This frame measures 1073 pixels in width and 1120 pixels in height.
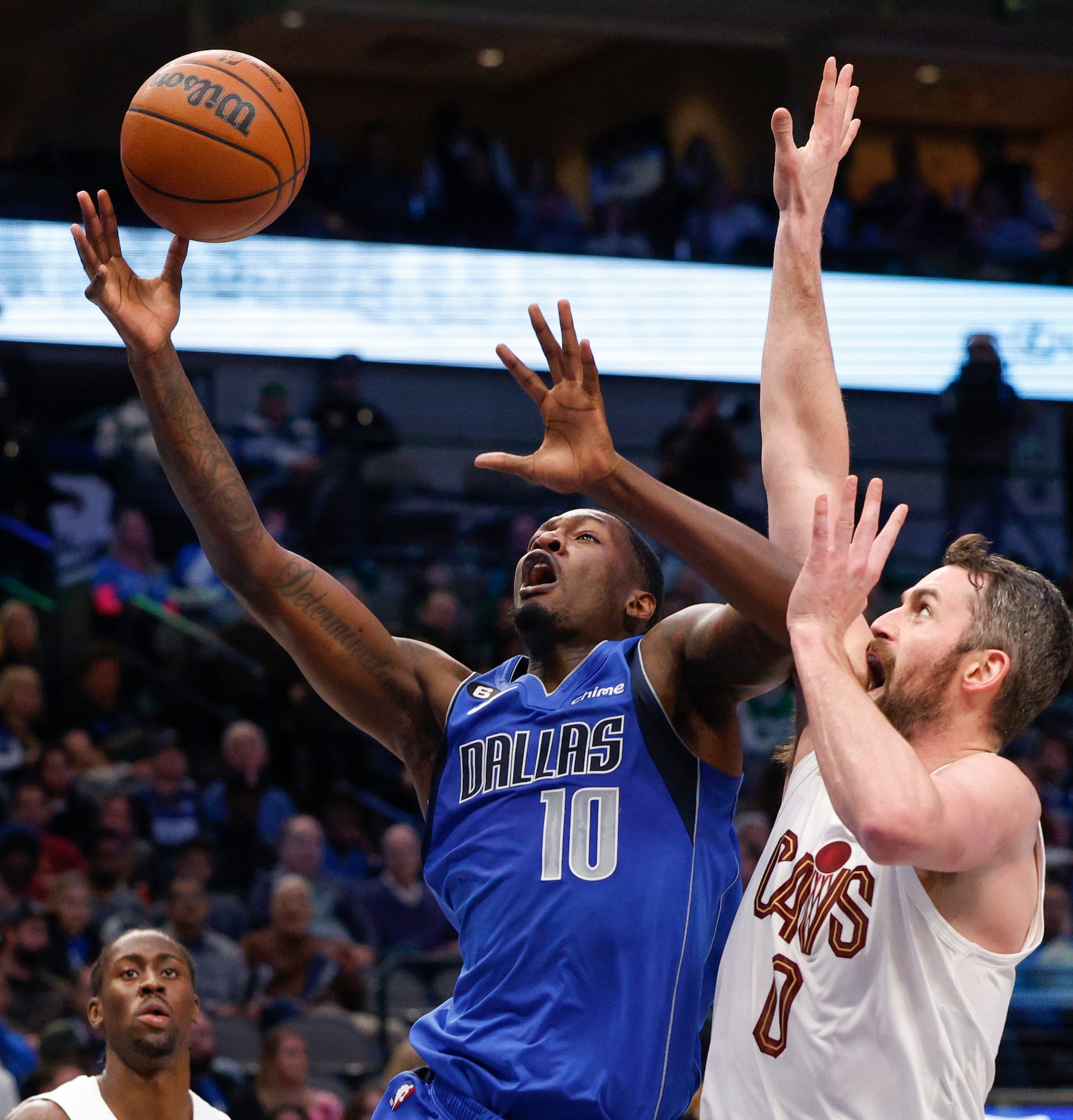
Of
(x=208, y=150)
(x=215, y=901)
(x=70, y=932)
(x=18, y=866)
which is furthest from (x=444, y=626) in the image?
(x=208, y=150)

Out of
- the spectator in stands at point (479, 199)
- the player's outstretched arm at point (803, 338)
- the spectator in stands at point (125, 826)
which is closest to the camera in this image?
the player's outstretched arm at point (803, 338)

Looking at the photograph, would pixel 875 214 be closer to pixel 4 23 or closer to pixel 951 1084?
pixel 4 23

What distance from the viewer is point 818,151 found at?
4.02m

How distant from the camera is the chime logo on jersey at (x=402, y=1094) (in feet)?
11.7

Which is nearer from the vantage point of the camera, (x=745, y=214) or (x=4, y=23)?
(x=745, y=214)

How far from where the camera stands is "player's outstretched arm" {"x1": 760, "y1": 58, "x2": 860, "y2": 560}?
3.83 m

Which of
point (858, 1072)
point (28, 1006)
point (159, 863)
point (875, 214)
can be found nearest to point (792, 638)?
point (858, 1072)

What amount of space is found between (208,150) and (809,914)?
2259 millimetres

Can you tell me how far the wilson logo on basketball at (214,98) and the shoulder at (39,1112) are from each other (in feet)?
9.38

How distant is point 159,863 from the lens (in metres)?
9.33

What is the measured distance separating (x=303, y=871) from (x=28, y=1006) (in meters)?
2.03

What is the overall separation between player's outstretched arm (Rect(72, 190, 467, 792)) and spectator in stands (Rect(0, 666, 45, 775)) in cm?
625

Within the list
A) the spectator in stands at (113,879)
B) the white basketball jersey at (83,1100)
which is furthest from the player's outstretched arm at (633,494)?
the spectator in stands at (113,879)

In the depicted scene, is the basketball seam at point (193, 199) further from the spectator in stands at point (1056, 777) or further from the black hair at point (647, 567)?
the spectator in stands at point (1056, 777)
